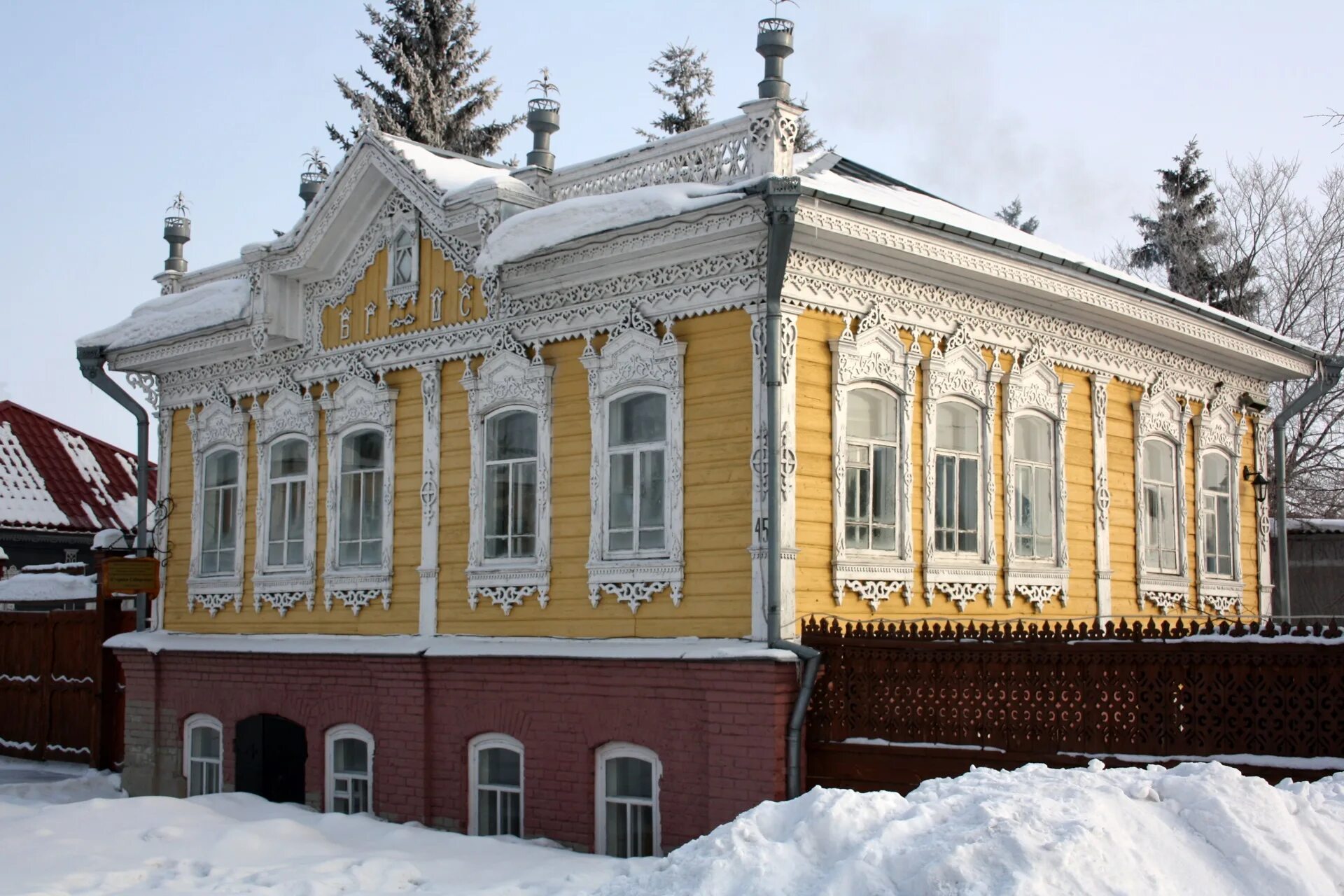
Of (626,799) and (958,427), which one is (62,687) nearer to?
(626,799)

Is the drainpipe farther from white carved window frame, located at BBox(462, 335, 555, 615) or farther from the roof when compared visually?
the roof

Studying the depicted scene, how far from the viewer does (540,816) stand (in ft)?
38.7

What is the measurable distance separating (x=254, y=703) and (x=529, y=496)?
4432mm

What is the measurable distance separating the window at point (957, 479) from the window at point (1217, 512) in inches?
164

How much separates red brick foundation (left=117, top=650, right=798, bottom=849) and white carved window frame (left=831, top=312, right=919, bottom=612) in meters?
1.07

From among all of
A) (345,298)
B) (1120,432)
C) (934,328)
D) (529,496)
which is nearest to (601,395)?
(529,496)

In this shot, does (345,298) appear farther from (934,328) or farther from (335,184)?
(934,328)

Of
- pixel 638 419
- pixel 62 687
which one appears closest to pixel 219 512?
pixel 62 687

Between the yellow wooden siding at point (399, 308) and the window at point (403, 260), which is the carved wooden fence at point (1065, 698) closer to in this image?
the yellow wooden siding at point (399, 308)

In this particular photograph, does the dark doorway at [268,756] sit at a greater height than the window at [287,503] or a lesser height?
lesser

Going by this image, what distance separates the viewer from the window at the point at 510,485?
12344mm

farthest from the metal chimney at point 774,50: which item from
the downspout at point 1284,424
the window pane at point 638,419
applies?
the downspout at point 1284,424

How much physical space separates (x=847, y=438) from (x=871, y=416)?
1.27 ft

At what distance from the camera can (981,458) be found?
12.2m
